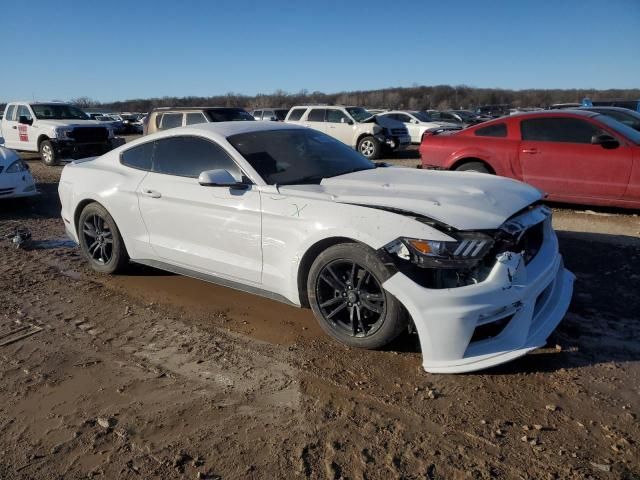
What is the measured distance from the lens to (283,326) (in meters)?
4.12

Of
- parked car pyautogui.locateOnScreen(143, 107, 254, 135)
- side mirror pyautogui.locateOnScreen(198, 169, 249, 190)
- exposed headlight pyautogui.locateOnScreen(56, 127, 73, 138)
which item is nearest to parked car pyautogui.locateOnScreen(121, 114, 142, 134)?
exposed headlight pyautogui.locateOnScreen(56, 127, 73, 138)

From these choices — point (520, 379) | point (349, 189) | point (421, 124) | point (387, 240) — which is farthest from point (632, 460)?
point (421, 124)

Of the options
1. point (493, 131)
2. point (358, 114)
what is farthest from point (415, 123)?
point (493, 131)

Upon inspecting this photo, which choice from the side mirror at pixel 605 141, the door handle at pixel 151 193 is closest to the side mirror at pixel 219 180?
the door handle at pixel 151 193

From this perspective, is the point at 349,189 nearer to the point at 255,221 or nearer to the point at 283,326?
the point at 255,221

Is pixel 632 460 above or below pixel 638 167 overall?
below

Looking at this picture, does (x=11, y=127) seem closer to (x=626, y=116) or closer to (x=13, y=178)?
(x=13, y=178)

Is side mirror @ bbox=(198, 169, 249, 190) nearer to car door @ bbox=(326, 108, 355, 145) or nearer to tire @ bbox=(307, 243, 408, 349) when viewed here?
tire @ bbox=(307, 243, 408, 349)

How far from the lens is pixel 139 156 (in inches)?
200

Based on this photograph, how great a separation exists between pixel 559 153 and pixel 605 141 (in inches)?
23.8

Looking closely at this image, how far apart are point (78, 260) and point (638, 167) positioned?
7118 mm

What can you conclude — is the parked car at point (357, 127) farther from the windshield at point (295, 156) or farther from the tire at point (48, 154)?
the windshield at point (295, 156)

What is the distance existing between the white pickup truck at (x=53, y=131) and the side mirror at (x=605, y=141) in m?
13.2

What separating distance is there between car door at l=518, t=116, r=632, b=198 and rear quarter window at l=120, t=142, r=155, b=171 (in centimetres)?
550
